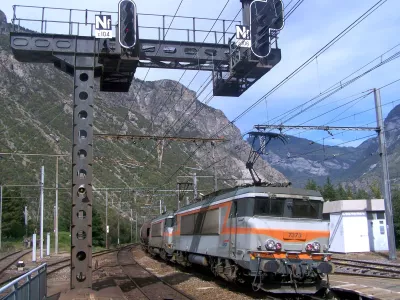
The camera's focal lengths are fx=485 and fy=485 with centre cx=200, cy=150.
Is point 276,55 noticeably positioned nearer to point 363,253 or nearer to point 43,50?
point 43,50

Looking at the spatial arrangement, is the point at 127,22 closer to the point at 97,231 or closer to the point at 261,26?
the point at 261,26

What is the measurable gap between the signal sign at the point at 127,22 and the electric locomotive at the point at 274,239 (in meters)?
6.22

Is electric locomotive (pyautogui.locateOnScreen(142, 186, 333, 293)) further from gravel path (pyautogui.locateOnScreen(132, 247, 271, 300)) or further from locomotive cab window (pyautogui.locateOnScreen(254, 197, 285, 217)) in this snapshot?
gravel path (pyautogui.locateOnScreen(132, 247, 271, 300))

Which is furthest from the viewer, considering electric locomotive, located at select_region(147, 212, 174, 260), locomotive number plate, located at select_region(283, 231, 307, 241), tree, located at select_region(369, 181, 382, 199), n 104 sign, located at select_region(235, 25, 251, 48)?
tree, located at select_region(369, 181, 382, 199)

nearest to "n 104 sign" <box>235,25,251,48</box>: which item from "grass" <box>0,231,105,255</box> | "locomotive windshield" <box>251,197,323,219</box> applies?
"locomotive windshield" <box>251,197,323,219</box>

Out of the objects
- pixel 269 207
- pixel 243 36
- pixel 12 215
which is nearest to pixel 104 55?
pixel 243 36

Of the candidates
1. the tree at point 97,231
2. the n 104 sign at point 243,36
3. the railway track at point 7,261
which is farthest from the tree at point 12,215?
the n 104 sign at point 243,36

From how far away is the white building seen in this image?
112 ft

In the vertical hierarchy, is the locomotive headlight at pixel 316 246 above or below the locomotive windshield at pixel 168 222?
below

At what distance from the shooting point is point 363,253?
3400 centimetres

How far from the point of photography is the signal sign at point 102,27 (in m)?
16.7

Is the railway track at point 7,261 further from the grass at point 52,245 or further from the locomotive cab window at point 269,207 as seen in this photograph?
the locomotive cab window at point 269,207

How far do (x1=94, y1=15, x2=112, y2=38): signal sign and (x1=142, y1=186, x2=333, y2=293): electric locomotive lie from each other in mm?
6984

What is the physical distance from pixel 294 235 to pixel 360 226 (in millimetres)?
21122
